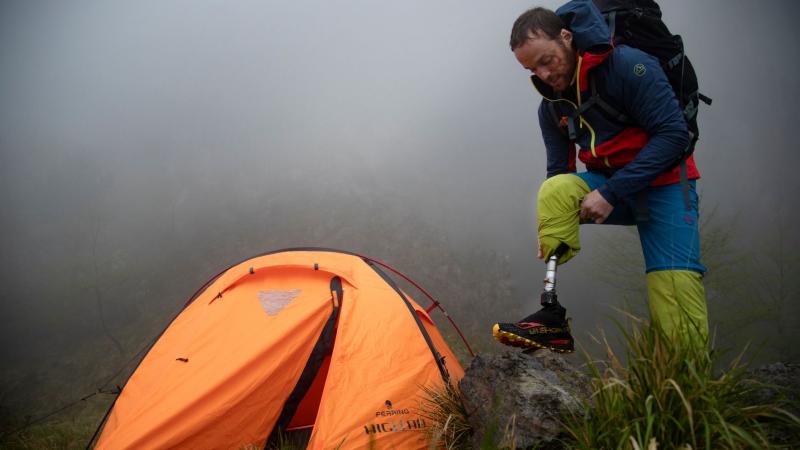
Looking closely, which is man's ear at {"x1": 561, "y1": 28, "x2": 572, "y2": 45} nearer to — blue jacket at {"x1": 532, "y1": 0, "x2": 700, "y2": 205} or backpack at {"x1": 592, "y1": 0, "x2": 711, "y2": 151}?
blue jacket at {"x1": 532, "y1": 0, "x2": 700, "y2": 205}

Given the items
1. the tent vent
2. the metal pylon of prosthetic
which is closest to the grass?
the metal pylon of prosthetic

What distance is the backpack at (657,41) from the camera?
247 centimetres

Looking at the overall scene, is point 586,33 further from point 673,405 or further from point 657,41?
point 673,405

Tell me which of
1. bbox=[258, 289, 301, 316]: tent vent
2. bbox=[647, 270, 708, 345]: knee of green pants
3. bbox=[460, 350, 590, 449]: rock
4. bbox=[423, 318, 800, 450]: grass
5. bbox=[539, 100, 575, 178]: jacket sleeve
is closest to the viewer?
bbox=[423, 318, 800, 450]: grass

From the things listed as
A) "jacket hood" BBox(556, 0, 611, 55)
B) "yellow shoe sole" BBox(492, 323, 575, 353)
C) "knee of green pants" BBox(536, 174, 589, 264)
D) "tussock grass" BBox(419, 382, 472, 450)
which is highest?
"jacket hood" BBox(556, 0, 611, 55)

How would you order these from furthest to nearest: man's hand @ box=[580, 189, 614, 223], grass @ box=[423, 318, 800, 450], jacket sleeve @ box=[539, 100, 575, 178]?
jacket sleeve @ box=[539, 100, 575, 178]
man's hand @ box=[580, 189, 614, 223]
grass @ box=[423, 318, 800, 450]

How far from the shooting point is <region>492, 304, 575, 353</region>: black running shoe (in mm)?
2393

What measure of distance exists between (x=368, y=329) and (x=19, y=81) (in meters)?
185

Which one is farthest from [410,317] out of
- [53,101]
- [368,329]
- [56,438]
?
[53,101]

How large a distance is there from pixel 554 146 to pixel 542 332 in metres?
1.40

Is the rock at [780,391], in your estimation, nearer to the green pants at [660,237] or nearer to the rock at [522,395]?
the green pants at [660,237]

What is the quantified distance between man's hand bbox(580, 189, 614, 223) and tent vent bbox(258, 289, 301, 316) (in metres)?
2.82

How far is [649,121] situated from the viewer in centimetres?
228

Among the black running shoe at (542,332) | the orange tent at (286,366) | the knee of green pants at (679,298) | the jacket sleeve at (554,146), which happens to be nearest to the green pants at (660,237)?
the knee of green pants at (679,298)
